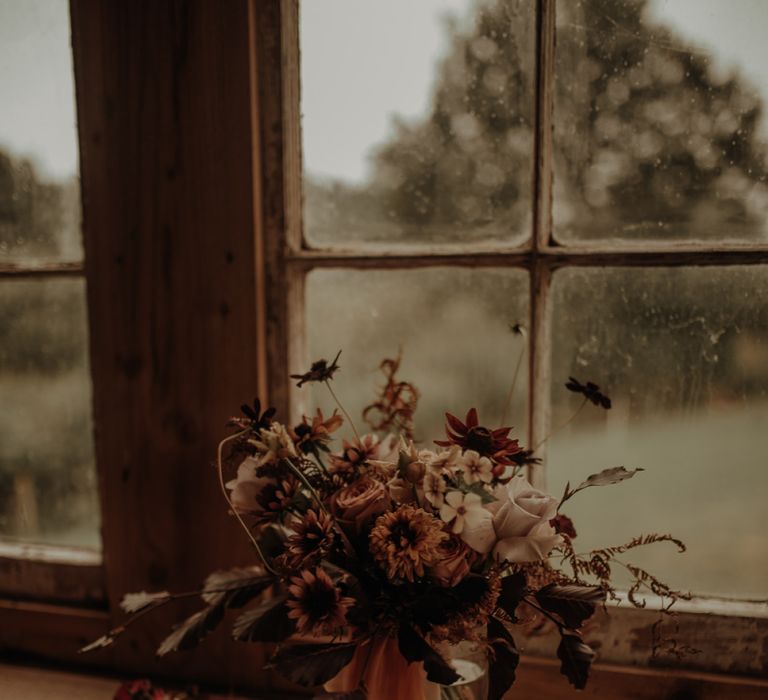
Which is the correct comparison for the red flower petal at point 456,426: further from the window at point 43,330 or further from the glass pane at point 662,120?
the window at point 43,330

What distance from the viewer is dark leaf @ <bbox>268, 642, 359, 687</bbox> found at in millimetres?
598

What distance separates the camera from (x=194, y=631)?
2.39ft

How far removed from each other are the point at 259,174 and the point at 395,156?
0.71 feet

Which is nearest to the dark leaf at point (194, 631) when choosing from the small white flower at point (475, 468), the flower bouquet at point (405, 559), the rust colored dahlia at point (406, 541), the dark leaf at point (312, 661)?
the flower bouquet at point (405, 559)

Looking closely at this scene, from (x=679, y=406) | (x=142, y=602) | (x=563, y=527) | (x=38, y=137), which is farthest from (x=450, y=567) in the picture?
(x=38, y=137)

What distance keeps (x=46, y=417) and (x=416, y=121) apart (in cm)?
86

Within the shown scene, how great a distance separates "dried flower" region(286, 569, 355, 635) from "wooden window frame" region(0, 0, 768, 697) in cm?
39

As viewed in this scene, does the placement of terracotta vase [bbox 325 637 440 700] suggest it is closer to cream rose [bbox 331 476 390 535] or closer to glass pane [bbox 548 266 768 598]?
cream rose [bbox 331 476 390 535]

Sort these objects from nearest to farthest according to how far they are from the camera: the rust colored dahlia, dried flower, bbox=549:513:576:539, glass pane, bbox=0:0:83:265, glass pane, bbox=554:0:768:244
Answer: the rust colored dahlia
dried flower, bbox=549:513:576:539
glass pane, bbox=554:0:768:244
glass pane, bbox=0:0:83:265

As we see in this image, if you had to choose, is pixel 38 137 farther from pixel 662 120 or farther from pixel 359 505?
pixel 662 120

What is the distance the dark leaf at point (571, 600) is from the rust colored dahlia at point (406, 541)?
148 millimetres

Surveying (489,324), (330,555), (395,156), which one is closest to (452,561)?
(330,555)

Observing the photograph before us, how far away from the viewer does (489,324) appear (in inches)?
38.4

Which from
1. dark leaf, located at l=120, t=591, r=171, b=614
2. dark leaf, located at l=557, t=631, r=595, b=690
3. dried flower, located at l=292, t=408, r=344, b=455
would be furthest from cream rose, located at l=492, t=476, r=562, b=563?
dark leaf, located at l=120, t=591, r=171, b=614
